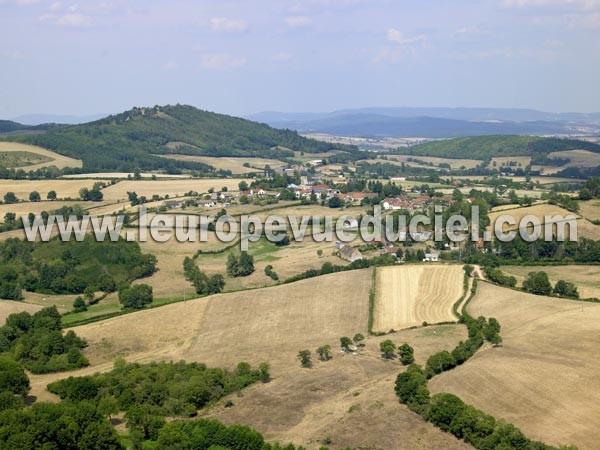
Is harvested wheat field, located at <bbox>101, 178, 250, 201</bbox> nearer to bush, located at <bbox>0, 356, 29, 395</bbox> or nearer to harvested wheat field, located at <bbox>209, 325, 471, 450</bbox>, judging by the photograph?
bush, located at <bbox>0, 356, 29, 395</bbox>

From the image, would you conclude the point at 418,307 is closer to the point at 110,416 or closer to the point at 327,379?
the point at 327,379

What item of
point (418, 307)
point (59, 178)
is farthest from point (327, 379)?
point (59, 178)

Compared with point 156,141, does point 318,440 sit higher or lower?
lower

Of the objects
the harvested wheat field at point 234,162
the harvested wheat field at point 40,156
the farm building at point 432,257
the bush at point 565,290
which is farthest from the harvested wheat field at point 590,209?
the harvested wheat field at point 40,156

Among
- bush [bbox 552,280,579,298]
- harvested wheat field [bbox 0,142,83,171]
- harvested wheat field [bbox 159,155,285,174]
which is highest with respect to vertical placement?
harvested wheat field [bbox 0,142,83,171]

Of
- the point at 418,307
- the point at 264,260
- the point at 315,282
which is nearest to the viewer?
the point at 418,307

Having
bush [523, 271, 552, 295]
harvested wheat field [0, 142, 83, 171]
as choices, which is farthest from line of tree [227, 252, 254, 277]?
harvested wheat field [0, 142, 83, 171]
